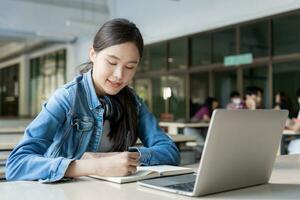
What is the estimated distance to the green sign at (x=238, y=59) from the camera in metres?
7.10

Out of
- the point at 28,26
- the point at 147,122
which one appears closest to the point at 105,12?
the point at 28,26

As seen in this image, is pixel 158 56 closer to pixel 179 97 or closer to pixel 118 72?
pixel 179 97

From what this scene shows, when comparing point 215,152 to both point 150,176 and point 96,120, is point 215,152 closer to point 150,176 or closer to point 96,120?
point 150,176

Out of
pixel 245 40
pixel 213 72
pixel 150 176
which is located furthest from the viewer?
pixel 213 72

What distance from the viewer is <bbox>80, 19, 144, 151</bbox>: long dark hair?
1273mm

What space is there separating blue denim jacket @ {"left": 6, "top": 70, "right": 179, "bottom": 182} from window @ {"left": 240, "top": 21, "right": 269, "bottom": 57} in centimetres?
592

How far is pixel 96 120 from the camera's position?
4.24 ft

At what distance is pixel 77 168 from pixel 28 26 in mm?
9456

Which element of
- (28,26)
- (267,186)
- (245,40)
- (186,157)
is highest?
(28,26)

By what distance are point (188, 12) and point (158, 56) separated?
1525 millimetres

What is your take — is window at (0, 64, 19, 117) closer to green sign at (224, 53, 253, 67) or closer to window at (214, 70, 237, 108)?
window at (214, 70, 237, 108)

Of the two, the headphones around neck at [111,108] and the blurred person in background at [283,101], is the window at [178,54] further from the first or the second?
the headphones around neck at [111,108]

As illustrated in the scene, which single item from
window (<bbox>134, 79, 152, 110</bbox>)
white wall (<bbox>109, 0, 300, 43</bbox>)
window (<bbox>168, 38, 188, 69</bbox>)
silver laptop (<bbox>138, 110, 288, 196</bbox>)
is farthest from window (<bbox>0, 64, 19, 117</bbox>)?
silver laptop (<bbox>138, 110, 288, 196</bbox>)

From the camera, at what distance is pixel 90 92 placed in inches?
51.6
